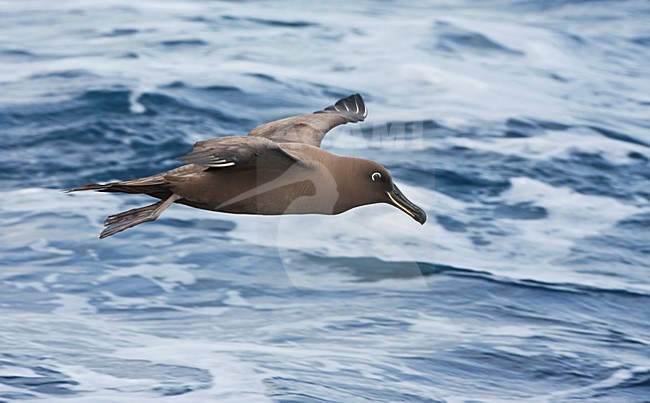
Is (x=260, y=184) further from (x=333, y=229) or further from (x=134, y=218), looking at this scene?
(x=333, y=229)

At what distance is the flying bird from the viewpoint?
20.0 ft

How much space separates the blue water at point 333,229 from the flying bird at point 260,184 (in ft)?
9.14

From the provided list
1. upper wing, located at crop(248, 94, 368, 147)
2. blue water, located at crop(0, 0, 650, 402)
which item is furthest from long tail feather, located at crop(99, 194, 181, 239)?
blue water, located at crop(0, 0, 650, 402)

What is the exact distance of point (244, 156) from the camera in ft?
Result: 19.9

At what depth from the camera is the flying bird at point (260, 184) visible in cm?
609

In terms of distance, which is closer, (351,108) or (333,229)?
(351,108)

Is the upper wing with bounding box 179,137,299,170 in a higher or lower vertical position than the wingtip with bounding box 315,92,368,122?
higher

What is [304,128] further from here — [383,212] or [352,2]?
[352,2]

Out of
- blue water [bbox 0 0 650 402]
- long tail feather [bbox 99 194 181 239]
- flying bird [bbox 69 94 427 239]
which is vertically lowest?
blue water [bbox 0 0 650 402]

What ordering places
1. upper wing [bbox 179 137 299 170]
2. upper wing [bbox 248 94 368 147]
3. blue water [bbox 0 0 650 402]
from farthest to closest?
1. blue water [bbox 0 0 650 402]
2. upper wing [bbox 248 94 368 147]
3. upper wing [bbox 179 137 299 170]

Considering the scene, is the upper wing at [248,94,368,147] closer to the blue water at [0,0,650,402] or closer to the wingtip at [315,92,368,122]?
the wingtip at [315,92,368,122]

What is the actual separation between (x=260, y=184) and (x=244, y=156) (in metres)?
0.20

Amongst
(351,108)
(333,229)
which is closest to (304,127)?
(351,108)

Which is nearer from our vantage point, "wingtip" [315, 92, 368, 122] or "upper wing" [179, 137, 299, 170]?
"upper wing" [179, 137, 299, 170]
